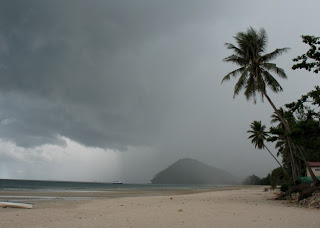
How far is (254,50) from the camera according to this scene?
2120cm

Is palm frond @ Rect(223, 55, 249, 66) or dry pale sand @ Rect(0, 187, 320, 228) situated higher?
palm frond @ Rect(223, 55, 249, 66)

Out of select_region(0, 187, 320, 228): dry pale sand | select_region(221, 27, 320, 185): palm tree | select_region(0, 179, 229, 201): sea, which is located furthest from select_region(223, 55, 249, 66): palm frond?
select_region(0, 179, 229, 201): sea

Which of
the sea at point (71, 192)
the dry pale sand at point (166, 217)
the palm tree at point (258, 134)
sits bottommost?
the sea at point (71, 192)

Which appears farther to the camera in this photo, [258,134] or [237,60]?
[258,134]

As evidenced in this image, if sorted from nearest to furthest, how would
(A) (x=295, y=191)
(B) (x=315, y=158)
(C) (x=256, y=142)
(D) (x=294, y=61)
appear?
1. (D) (x=294, y=61)
2. (A) (x=295, y=191)
3. (C) (x=256, y=142)
4. (B) (x=315, y=158)

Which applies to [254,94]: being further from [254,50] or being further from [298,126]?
[298,126]

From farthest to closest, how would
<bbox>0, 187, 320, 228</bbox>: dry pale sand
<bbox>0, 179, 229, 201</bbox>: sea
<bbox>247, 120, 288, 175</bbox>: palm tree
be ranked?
1. <bbox>247, 120, 288, 175</bbox>: palm tree
2. <bbox>0, 179, 229, 201</bbox>: sea
3. <bbox>0, 187, 320, 228</bbox>: dry pale sand

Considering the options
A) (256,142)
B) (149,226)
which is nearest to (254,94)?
(149,226)

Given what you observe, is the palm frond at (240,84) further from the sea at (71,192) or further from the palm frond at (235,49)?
the sea at (71,192)

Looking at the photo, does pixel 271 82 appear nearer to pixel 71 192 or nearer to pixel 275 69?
pixel 275 69

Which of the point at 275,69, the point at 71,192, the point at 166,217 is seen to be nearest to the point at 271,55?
the point at 275,69

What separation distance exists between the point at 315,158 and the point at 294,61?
47566 mm

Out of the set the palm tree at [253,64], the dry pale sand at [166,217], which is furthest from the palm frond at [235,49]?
the dry pale sand at [166,217]

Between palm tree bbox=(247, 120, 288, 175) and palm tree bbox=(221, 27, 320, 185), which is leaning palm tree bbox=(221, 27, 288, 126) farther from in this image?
palm tree bbox=(247, 120, 288, 175)
